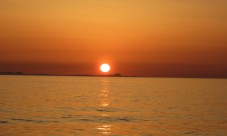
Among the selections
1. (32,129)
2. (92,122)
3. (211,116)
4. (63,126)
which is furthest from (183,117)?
(32,129)

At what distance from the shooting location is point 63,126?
3825cm

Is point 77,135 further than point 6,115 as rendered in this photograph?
No

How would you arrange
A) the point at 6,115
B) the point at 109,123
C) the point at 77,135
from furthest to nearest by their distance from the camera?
the point at 6,115
the point at 109,123
the point at 77,135

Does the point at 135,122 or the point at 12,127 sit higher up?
the point at 135,122

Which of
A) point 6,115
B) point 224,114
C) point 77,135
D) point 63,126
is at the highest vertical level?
Answer: point 224,114

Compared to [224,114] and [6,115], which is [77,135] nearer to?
[6,115]

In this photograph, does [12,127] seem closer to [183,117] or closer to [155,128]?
[155,128]

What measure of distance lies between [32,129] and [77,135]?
4803 millimetres

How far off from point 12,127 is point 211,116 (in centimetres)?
2388

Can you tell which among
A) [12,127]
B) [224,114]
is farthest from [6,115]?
[224,114]

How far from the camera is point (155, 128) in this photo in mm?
38094

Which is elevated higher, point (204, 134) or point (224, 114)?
point (224, 114)

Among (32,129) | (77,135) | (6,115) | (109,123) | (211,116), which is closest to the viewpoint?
(77,135)

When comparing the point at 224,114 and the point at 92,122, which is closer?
the point at 92,122
